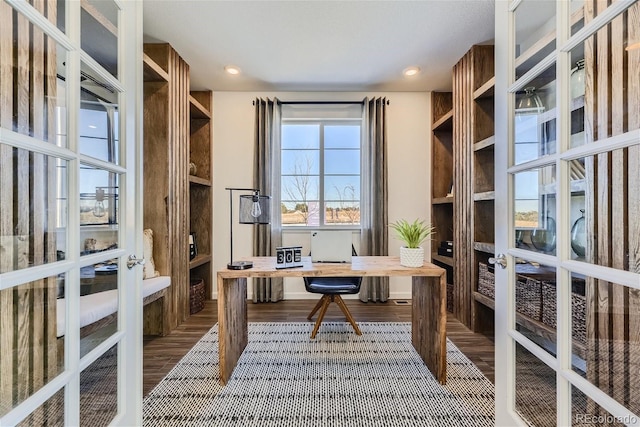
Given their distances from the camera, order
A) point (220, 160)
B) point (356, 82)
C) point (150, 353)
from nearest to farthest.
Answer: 1. point (150, 353)
2. point (356, 82)
3. point (220, 160)

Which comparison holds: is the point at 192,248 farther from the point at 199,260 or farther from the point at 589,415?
the point at 589,415

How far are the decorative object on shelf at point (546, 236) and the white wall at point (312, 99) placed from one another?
2541 millimetres

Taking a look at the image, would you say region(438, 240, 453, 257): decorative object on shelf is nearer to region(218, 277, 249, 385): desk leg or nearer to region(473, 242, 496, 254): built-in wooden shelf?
region(473, 242, 496, 254): built-in wooden shelf

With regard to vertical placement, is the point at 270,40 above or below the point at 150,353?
above

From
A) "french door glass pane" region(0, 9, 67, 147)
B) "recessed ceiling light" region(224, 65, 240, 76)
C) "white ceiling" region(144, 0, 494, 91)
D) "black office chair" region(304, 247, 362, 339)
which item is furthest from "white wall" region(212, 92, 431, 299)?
"french door glass pane" region(0, 9, 67, 147)

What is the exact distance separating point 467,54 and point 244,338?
127 inches

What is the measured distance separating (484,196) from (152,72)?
9.95 ft

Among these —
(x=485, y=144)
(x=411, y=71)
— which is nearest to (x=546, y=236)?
(x=485, y=144)

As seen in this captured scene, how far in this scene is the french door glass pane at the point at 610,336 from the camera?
826 millimetres

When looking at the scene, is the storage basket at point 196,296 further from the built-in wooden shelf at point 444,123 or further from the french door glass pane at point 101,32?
the built-in wooden shelf at point 444,123

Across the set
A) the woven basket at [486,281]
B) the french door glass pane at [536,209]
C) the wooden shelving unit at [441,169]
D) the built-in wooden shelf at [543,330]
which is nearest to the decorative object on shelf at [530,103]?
the french door glass pane at [536,209]

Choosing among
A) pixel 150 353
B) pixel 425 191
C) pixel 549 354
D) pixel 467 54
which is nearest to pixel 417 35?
pixel 467 54

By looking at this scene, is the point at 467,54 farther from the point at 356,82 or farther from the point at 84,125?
the point at 84,125

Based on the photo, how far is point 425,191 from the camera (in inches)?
146
